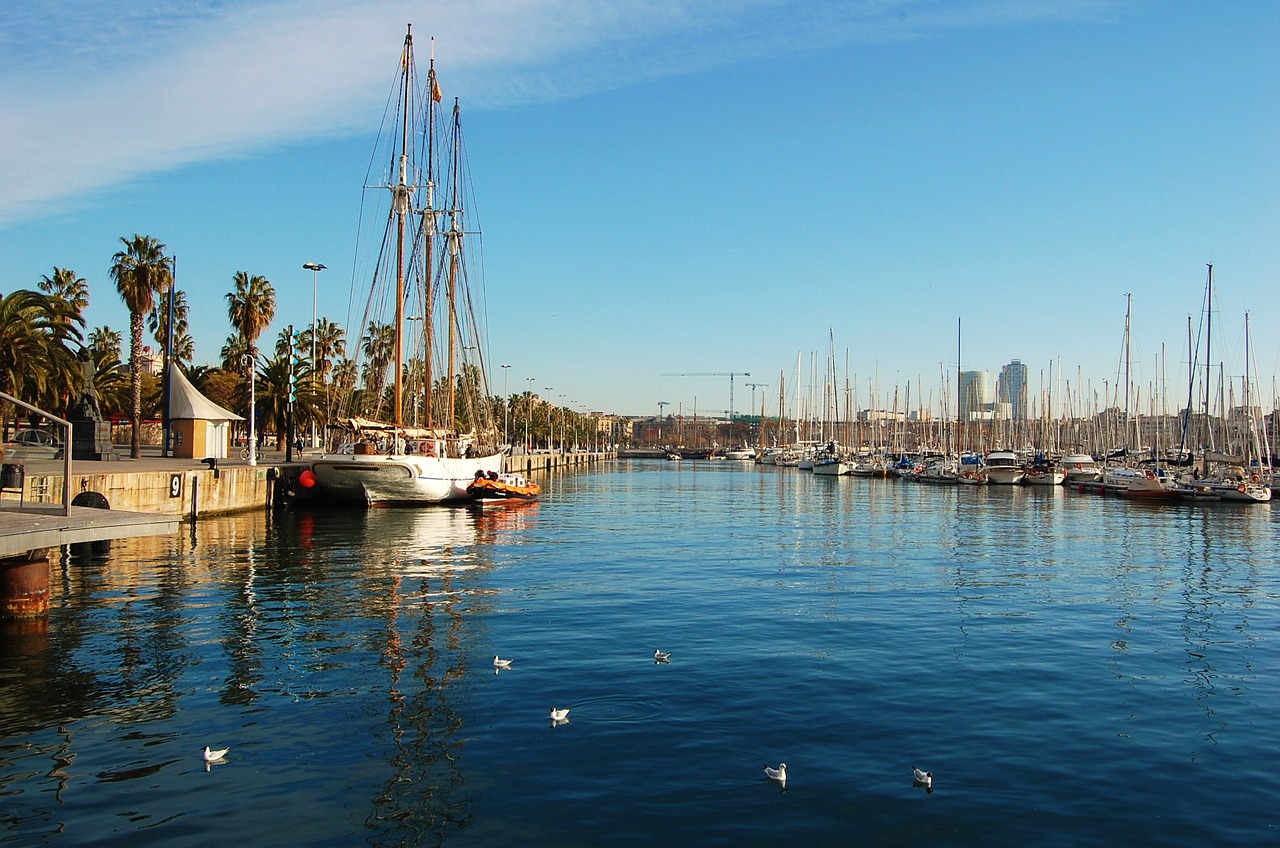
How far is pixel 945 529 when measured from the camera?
150ft

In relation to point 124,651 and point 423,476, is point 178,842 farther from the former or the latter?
point 423,476

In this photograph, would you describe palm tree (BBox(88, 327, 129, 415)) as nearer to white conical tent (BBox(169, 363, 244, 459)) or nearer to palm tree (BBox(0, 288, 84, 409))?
white conical tent (BBox(169, 363, 244, 459))

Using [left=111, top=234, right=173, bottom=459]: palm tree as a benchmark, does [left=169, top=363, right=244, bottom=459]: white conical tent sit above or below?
below

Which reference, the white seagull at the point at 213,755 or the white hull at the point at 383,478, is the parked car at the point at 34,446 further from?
the white seagull at the point at 213,755

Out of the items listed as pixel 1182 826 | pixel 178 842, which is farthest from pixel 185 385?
pixel 1182 826

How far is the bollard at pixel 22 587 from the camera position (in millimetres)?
18391

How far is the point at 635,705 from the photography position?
13.9m

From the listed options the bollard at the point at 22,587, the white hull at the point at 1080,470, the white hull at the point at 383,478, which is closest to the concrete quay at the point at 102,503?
the bollard at the point at 22,587

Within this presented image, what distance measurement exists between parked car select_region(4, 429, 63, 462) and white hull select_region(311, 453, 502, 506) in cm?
1201

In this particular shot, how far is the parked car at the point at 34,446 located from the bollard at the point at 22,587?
Result: 95.5ft

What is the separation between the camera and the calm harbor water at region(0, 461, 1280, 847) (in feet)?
32.9

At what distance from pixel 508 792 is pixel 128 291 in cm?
5361

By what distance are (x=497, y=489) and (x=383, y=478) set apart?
8081 mm

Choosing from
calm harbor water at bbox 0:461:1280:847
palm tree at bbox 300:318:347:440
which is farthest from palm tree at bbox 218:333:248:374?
calm harbor water at bbox 0:461:1280:847
